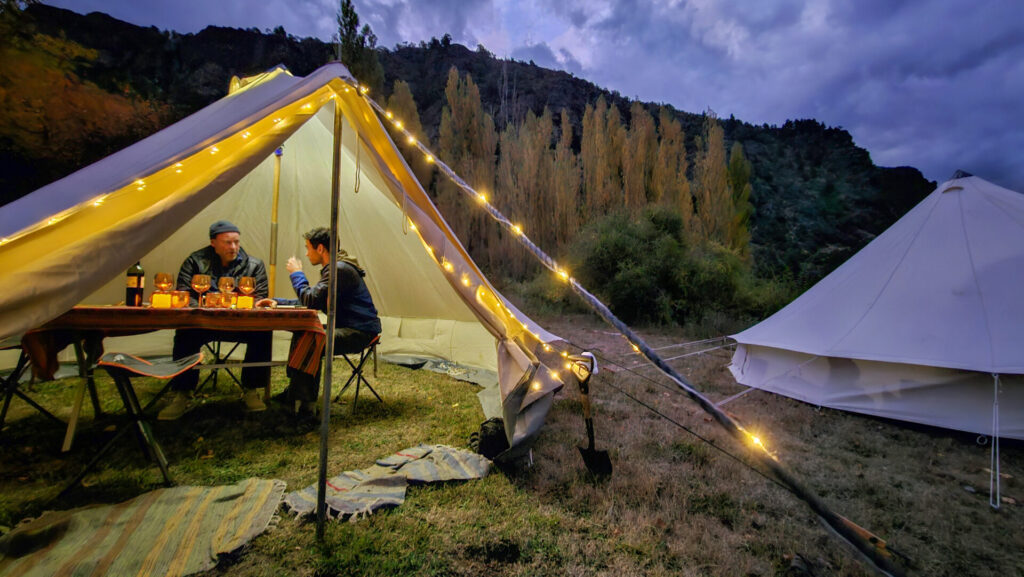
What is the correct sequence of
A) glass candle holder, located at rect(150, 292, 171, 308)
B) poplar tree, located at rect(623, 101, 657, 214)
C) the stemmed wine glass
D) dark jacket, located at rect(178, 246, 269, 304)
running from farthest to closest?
poplar tree, located at rect(623, 101, 657, 214), dark jacket, located at rect(178, 246, 269, 304), the stemmed wine glass, glass candle holder, located at rect(150, 292, 171, 308)

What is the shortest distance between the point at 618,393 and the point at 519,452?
1.65 meters

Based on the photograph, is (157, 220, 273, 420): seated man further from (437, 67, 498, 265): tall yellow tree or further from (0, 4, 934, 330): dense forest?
(437, 67, 498, 265): tall yellow tree

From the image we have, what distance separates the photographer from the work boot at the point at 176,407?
2.55m

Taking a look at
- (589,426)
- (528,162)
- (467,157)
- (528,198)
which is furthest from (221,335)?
(467,157)

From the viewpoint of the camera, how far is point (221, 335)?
273cm

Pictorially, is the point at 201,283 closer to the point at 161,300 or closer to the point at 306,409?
the point at 161,300

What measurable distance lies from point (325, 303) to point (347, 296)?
18 centimetres

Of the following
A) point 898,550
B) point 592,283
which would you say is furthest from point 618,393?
point 592,283

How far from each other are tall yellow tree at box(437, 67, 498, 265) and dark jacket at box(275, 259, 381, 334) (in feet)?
24.5

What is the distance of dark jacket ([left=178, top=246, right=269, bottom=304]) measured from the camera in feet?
9.78

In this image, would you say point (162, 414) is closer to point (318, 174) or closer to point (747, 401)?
point (318, 174)

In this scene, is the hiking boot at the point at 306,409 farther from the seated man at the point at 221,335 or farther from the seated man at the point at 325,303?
the seated man at the point at 221,335

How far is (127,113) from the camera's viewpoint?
7.74m

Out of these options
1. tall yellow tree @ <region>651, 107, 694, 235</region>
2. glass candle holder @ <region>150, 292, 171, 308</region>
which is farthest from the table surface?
tall yellow tree @ <region>651, 107, 694, 235</region>
